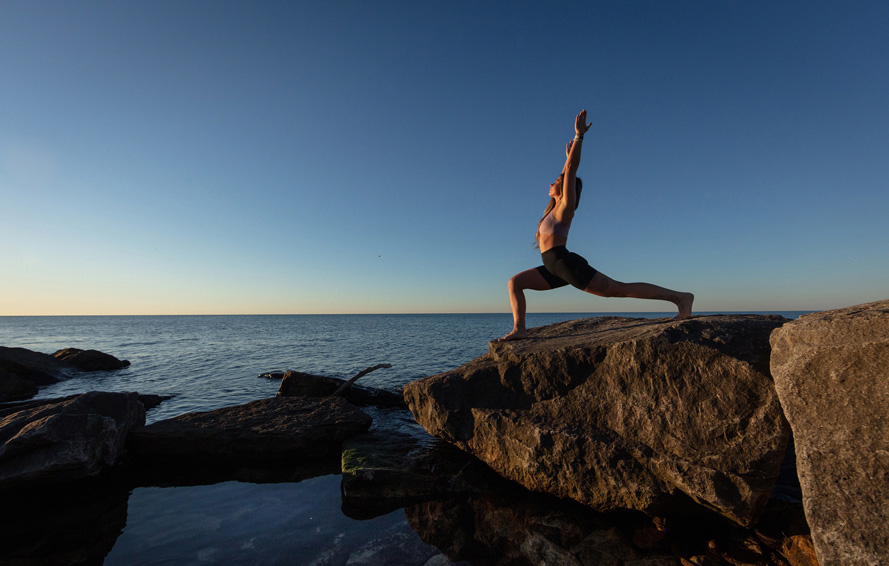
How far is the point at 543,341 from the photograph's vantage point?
18.3 ft

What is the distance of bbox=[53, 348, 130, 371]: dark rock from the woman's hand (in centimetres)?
2404

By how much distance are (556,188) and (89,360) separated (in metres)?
24.0

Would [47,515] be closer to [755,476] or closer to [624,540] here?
[624,540]

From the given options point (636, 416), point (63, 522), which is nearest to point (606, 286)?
point (636, 416)

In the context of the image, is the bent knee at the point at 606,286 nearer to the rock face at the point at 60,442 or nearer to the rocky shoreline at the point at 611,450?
the rocky shoreline at the point at 611,450

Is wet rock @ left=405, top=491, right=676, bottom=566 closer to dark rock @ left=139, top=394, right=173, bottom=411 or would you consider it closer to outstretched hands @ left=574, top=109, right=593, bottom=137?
outstretched hands @ left=574, top=109, right=593, bottom=137

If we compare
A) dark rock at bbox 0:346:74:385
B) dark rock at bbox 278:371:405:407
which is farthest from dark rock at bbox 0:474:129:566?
dark rock at bbox 0:346:74:385

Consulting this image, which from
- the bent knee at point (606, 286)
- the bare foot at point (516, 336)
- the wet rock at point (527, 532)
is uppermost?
the bent knee at point (606, 286)

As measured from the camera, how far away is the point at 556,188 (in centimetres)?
521

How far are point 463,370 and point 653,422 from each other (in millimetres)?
2523

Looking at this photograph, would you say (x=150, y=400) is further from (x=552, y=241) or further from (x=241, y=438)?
(x=552, y=241)

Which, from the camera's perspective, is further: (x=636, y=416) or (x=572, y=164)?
(x=572, y=164)

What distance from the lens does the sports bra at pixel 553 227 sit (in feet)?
16.9

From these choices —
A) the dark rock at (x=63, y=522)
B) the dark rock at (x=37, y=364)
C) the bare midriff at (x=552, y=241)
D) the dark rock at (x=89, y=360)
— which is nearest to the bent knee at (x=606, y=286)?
the bare midriff at (x=552, y=241)
